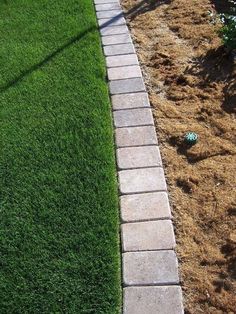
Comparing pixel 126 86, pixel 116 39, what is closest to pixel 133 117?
pixel 126 86

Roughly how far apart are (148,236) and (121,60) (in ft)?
8.78

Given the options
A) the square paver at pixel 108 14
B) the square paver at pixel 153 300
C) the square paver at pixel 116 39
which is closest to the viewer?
the square paver at pixel 153 300

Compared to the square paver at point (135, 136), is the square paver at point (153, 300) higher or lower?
lower

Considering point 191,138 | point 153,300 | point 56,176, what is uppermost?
point 56,176

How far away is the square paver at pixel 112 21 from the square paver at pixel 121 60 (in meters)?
0.90

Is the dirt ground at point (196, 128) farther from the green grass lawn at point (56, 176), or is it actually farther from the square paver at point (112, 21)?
the green grass lawn at point (56, 176)

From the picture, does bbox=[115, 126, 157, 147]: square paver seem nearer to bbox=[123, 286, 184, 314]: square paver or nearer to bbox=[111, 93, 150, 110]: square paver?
bbox=[111, 93, 150, 110]: square paver

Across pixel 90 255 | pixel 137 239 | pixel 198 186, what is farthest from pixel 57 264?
pixel 198 186

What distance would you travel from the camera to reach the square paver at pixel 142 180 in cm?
366

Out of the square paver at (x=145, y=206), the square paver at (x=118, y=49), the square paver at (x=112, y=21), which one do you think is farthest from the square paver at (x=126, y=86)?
the square paver at (x=145, y=206)

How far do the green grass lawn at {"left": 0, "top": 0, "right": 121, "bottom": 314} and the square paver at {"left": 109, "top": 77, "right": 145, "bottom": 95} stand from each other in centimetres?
12

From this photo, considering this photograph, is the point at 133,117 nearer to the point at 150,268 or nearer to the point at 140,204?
the point at 140,204

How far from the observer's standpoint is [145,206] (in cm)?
351

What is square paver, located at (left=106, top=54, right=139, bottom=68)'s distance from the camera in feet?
17.3
